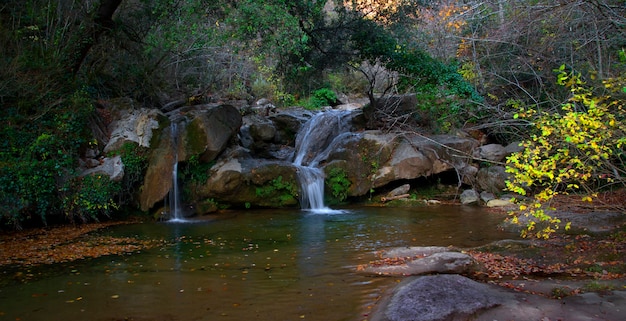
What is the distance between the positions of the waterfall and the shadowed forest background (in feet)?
4.92

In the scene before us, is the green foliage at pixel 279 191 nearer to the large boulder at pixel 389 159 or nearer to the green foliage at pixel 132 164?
the large boulder at pixel 389 159

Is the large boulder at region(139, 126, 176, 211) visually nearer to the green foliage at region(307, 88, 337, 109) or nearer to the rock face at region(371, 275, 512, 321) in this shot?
the rock face at region(371, 275, 512, 321)

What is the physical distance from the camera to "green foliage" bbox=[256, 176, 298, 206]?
13.5m

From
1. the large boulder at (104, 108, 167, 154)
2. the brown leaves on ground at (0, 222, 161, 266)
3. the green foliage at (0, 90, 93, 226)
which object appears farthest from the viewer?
the large boulder at (104, 108, 167, 154)

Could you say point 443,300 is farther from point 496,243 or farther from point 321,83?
point 321,83

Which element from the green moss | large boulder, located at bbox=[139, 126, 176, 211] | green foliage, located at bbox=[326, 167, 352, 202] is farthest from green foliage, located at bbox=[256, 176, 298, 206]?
large boulder, located at bbox=[139, 126, 176, 211]

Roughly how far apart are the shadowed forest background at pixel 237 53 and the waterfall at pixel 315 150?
150cm

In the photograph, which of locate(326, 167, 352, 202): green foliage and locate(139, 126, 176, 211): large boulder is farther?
locate(326, 167, 352, 202): green foliage

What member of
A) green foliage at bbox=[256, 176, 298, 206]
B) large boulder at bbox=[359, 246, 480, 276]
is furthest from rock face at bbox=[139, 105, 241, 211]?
large boulder at bbox=[359, 246, 480, 276]

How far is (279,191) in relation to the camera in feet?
44.9

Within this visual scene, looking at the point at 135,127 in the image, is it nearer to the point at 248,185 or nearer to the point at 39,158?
the point at 39,158

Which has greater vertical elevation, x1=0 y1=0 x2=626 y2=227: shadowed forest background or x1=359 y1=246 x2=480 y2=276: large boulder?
x1=0 y1=0 x2=626 y2=227: shadowed forest background

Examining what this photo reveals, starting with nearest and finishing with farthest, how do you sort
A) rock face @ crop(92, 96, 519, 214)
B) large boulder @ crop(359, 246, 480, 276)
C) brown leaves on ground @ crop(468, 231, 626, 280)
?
brown leaves on ground @ crop(468, 231, 626, 280) < large boulder @ crop(359, 246, 480, 276) < rock face @ crop(92, 96, 519, 214)

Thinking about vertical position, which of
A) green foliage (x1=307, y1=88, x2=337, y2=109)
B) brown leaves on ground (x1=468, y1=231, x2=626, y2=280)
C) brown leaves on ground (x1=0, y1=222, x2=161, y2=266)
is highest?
green foliage (x1=307, y1=88, x2=337, y2=109)
